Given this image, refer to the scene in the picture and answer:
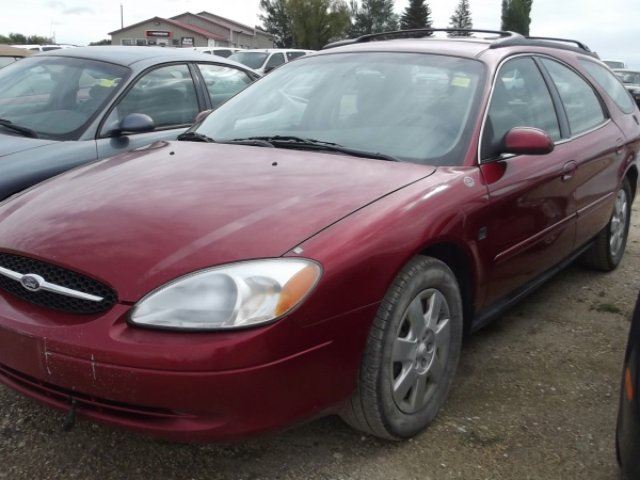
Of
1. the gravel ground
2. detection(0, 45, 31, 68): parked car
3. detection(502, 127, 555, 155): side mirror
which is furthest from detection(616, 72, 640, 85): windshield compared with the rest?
detection(502, 127, 555, 155): side mirror

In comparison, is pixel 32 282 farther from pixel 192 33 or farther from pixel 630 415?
pixel 192 33

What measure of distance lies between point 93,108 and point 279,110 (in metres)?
1.60

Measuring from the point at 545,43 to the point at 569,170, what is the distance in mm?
952

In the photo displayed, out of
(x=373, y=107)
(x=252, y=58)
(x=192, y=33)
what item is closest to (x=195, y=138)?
(x=373, y=107)

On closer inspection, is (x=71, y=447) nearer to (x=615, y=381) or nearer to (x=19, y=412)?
(x=19, y=412)

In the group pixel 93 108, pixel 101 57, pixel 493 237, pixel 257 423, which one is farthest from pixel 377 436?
pixel 101 57

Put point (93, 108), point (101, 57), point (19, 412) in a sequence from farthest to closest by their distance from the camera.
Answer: point (101, 57) → point (93, 108) → point (19, 412)

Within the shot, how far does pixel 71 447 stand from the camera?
2445 mm

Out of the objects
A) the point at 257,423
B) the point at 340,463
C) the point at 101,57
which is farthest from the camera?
the point at 101,57

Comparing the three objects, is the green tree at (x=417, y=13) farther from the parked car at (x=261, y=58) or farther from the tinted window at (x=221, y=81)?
the tinted window at (x=221, y=81)

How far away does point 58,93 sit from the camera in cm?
451

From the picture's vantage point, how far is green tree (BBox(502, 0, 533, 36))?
2630 inches

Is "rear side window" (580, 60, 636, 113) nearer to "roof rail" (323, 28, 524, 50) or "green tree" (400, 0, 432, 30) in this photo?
"roof rail" (323, 28, 524, 50)

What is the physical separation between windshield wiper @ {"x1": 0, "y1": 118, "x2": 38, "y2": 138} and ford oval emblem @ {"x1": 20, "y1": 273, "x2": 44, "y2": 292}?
7.42 ft
